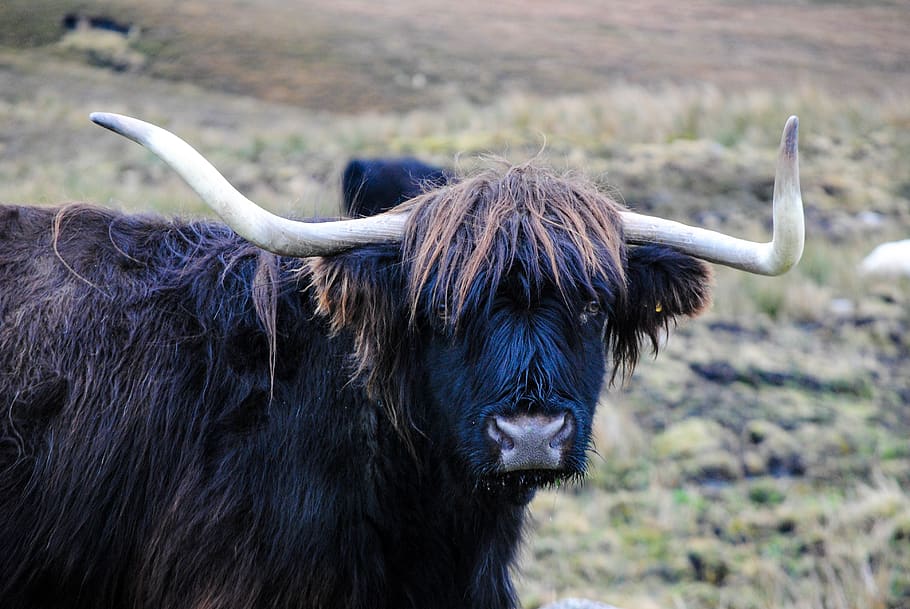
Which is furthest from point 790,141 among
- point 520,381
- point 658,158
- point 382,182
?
point 658,158

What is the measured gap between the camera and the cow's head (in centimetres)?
285

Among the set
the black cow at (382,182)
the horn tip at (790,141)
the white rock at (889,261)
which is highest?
the horn tip at (790,141)

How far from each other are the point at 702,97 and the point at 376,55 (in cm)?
411

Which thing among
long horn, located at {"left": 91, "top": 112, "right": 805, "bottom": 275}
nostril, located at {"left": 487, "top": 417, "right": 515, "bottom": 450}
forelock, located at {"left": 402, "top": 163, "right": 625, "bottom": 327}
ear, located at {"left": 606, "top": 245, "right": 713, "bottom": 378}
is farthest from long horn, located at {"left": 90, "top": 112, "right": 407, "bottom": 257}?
ear, located at {"left": 606, "top": 245, "right": 713, "bottom": 378}

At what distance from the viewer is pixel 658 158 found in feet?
41.2

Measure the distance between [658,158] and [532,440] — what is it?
10.4 meters

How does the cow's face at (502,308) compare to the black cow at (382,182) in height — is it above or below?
above

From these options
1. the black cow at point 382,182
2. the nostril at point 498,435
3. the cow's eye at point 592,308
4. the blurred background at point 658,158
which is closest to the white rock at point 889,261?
the blurred background at point 658,158

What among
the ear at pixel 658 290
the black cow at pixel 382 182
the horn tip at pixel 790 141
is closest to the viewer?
the horn tip at pixel 790 141

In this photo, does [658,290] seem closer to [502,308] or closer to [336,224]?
[502,308]

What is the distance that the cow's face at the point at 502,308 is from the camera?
2854mm

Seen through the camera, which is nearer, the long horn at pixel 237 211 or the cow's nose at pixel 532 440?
the cow's nose at pixel 532 440

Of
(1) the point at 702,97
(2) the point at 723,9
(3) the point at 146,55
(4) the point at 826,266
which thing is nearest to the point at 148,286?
(3) the point at 146,55

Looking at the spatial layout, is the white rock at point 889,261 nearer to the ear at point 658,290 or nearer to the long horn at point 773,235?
the ear at point 658,290
